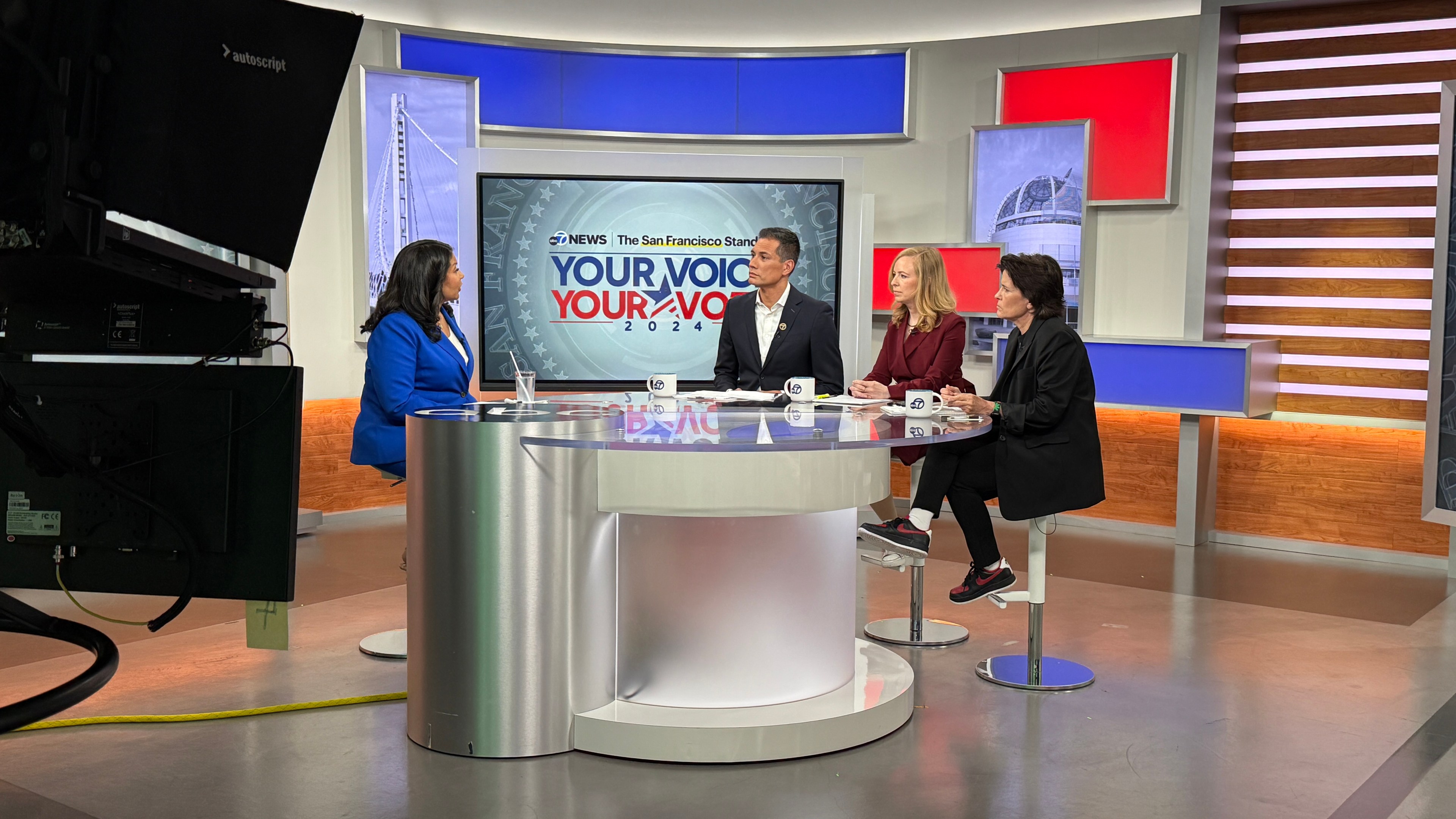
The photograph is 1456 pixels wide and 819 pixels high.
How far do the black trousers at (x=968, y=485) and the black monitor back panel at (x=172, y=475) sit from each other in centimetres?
254

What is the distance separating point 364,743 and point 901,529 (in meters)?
1.75

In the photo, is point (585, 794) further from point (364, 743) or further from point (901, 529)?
point (901, 529)

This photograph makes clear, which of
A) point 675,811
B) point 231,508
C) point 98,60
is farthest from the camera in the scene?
point 675,811

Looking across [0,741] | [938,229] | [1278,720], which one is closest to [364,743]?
[0,741]

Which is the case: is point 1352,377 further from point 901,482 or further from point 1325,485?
point 901,482

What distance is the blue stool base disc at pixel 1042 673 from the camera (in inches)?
148

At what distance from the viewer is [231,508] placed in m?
1.71

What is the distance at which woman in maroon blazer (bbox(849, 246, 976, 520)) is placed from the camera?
4543mm

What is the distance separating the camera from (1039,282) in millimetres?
3816

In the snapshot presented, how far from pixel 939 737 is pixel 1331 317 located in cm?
389

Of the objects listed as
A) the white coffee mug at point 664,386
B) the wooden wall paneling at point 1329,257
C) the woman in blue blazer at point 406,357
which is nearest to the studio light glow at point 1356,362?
the wooden wall paneling at point 1329,257

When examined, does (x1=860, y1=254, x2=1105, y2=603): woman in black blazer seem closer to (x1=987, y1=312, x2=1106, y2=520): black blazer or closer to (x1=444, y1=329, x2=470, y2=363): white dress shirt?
(x1=987, y1=312, x2=1106, y2=520): black blazer

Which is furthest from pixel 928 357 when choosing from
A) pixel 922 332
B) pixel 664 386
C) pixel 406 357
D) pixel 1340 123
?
pixel 1340 123

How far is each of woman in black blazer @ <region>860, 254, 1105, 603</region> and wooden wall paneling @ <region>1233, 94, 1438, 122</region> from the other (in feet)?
9.69
